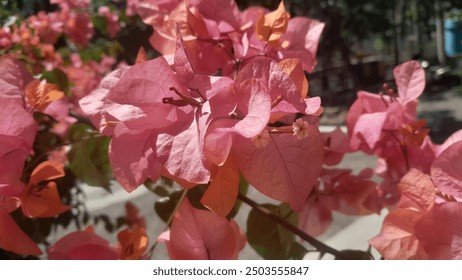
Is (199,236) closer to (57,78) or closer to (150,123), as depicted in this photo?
(150,123)

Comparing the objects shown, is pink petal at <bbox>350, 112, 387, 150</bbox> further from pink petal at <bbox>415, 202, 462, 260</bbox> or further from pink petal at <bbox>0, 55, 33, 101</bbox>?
pink petal at <bbox>0, 55, 33, 101</bbox>

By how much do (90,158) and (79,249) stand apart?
3.3 inches

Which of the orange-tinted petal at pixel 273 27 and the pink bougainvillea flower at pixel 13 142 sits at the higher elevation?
the orange-tinted petal at pixel 273 27

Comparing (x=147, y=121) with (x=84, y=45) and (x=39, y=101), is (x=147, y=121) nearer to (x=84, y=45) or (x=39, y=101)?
(x=39, y=101)

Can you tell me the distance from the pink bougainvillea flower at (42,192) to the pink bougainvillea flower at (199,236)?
65mm

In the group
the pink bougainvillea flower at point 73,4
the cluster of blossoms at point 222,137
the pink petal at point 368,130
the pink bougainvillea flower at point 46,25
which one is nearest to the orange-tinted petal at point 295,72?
the cluster of blossoms at point 222,137

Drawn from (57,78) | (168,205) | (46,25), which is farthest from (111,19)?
(168,205)

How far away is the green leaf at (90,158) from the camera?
338 mm

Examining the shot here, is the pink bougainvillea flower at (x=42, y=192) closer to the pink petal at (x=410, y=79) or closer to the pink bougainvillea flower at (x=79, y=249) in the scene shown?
the pink bougainvillea flower at (x=79, y=249)

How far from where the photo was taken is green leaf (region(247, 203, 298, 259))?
33cm

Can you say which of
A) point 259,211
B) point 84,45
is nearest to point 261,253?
point 259,211

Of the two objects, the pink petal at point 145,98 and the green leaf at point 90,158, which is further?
the green leaf at point 90,158

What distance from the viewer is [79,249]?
0.90 feet

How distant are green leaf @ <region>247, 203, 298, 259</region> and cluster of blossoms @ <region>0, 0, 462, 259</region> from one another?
0.05m
